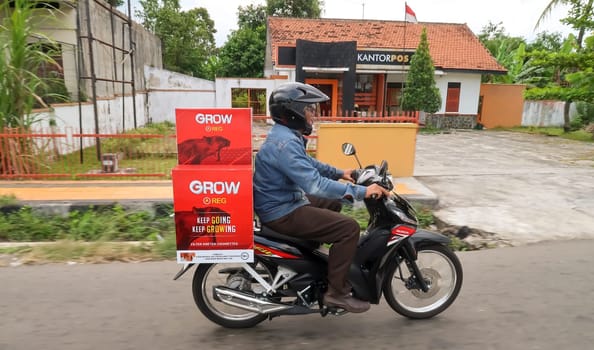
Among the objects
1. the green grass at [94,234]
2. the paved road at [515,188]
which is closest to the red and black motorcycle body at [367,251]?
the green grass at [94,234]

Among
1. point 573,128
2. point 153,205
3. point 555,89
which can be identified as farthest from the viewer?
point 573,128

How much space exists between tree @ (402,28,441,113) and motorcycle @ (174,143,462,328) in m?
16.7

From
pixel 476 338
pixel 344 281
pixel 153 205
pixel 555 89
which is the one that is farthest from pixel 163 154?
pixel 555 89

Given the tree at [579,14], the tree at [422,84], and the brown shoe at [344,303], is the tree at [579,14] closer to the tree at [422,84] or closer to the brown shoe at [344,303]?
the tree at [422,84]

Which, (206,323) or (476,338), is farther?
(206,323)

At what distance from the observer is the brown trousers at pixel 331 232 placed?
9.37 feet

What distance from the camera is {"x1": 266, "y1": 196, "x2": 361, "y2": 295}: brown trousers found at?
2.86 m

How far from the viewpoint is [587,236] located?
17.3 feet

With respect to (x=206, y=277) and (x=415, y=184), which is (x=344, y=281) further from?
(x=415, y=184)

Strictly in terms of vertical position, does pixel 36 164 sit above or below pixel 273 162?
below

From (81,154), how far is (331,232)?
7.06 metres

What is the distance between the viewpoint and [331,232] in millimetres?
2854

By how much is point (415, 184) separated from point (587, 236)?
269 cm

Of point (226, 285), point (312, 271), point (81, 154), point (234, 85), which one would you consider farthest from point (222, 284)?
point (234, 85)
